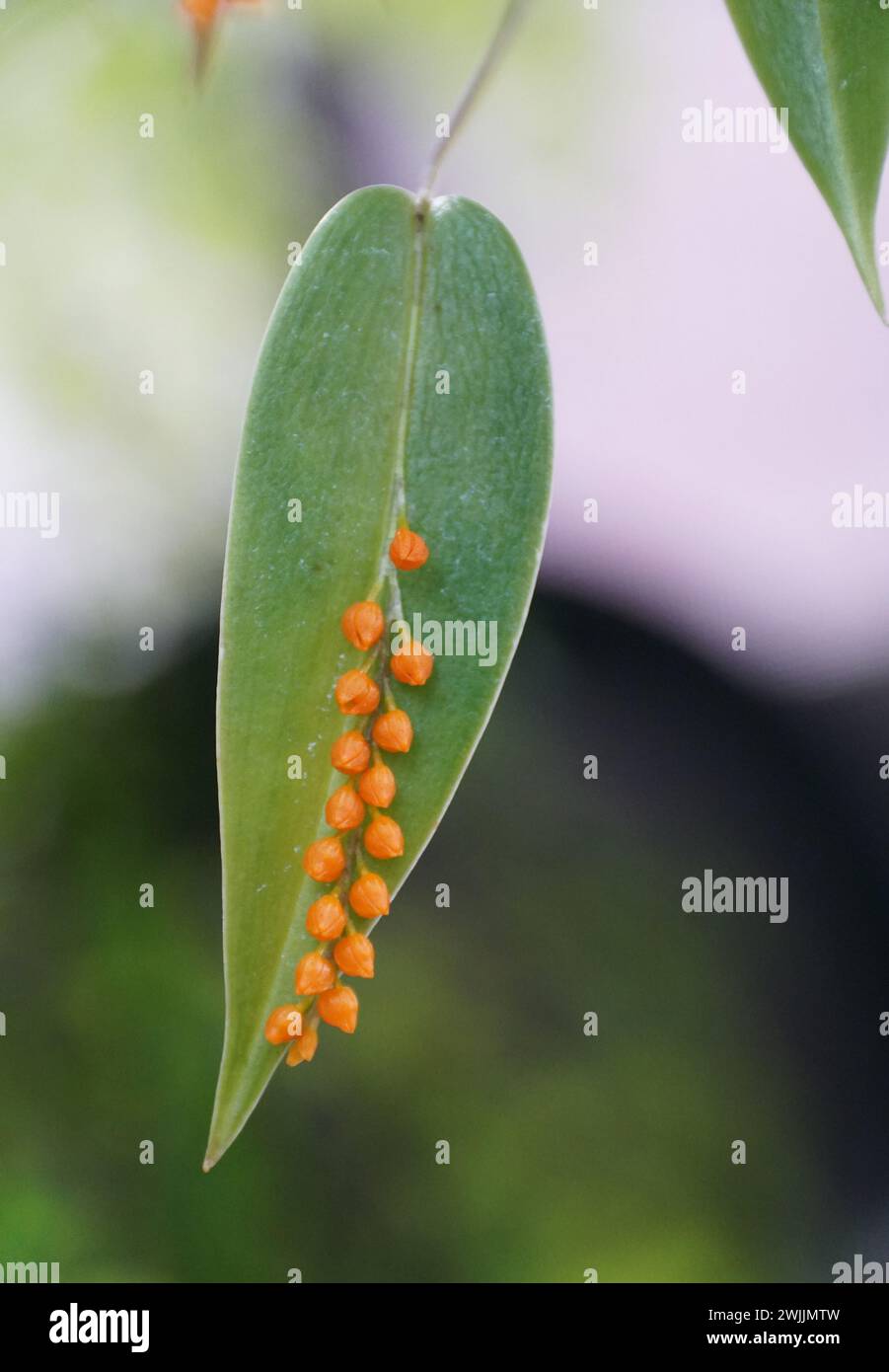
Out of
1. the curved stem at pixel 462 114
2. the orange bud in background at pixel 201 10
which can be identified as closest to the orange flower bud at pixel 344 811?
the curved stem at pixel 462 114

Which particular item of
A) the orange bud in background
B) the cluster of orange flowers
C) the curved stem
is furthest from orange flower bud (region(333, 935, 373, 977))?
the orange bud in background

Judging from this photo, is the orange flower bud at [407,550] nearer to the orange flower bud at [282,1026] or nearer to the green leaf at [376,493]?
the green leaf at [376,493]

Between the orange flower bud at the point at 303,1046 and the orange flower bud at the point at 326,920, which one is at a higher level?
the orange flower bud at the point at 326,920

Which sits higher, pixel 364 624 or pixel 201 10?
pixel 201 10

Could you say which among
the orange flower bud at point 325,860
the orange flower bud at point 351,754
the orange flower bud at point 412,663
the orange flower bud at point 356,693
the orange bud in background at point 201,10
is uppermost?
the orange bud in background at point 201,10

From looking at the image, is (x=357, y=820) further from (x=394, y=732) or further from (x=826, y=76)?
(x=826, y=76)

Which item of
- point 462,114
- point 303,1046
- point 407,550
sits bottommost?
point 303,1046

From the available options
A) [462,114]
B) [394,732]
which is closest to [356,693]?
[394,732]
